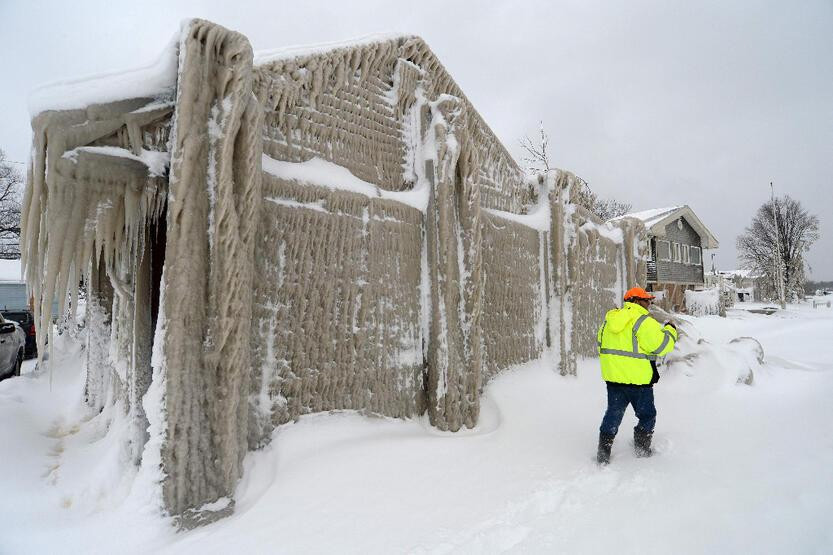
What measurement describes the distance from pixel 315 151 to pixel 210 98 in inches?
40.7

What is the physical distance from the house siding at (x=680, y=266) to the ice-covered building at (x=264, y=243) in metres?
21.6

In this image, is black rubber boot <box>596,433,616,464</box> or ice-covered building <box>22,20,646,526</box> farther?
black rubber boot <box>596,433,616,464</box>

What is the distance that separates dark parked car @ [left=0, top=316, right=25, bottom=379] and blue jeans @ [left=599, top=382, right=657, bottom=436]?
31.6ft

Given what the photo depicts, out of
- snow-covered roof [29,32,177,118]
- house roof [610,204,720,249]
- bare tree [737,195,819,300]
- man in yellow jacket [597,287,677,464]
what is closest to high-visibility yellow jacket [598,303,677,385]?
man in yellow jacket [597,287,677,464]

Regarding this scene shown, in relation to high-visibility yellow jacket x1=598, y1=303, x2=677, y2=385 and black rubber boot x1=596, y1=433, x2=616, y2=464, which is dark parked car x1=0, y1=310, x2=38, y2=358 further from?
high-visibility yellow jacket x1=598, y1=303, x2=677, y2=385

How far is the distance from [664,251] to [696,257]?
5.00m

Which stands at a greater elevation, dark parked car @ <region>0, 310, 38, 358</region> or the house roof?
the house roof

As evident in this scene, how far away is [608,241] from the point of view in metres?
8.23

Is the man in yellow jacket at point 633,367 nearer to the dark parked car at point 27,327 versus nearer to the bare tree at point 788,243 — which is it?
the dark parked car at point 27,327

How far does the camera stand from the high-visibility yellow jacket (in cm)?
368

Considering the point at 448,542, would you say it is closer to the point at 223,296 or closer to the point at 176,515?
the point at 176,515

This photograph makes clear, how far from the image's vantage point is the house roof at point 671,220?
850 inches

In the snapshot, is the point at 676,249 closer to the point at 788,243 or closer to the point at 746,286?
the point at 788,243

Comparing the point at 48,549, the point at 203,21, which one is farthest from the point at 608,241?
the point at 48,549
